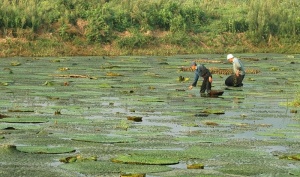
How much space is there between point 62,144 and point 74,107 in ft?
15.5

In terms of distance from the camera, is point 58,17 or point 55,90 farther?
point 58,17

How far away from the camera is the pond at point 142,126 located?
9.91 metres

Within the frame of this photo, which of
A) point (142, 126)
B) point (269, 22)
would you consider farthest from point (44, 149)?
point (269, 22)

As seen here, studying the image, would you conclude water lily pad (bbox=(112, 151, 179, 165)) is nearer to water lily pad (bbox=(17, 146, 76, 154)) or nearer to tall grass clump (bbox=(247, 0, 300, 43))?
water lily pad (bbox=(17, 146, 76, 154))

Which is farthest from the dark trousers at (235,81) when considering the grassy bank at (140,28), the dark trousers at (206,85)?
the grassy bank at (140,28)

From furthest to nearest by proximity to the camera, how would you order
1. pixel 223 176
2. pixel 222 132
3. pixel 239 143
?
pixel 222 132 < pixel 239 143 < pixel 223 176

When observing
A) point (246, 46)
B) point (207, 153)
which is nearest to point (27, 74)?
point (207, 153)

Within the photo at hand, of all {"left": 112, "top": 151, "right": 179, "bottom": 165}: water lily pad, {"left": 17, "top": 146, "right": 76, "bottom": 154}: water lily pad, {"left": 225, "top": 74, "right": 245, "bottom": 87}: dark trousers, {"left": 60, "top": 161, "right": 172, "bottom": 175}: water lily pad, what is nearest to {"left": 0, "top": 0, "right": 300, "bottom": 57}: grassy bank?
{"left": 225, "top": 74, "right": 245, "bottom": 87}: dark trousers

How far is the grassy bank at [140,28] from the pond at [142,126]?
12.9m

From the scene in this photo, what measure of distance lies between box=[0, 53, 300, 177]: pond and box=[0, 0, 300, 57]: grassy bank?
12.9 metres

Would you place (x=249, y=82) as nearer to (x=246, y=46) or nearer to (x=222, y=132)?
(x=222, y=132)

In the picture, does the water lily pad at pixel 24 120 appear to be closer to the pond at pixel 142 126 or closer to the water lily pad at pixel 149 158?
the pond at pixel 142 126

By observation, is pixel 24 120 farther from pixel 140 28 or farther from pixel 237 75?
pixel 140 28

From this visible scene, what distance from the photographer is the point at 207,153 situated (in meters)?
10.8
